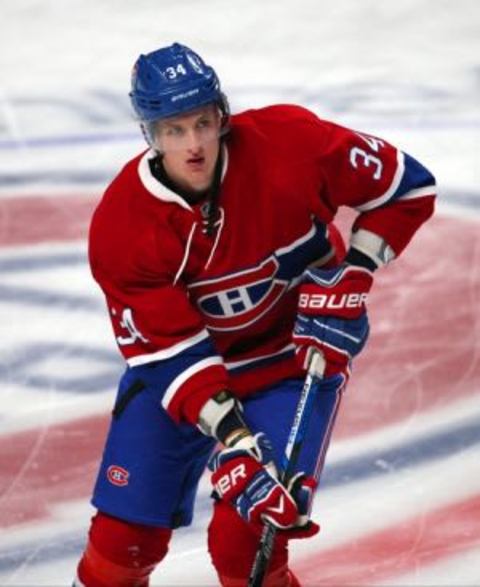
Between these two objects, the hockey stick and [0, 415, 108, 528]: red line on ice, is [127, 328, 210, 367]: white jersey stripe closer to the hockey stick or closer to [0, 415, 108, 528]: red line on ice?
the hockey stick

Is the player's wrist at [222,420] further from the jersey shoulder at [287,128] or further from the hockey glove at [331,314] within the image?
the jersey shoulder at [287,128]

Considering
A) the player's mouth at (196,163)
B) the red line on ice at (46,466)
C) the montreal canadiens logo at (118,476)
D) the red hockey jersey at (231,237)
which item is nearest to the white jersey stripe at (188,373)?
the red hockey jersey at (231,237)

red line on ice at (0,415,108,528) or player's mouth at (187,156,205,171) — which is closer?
player's mouth at (187,156,205,171)

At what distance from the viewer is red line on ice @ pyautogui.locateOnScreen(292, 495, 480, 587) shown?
373cm

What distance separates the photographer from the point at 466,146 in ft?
18.1

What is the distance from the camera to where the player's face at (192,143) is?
121 inches

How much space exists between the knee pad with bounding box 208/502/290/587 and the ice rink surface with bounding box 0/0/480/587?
44 cm

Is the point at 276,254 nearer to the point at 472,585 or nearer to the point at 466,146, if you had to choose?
the point at 472,585

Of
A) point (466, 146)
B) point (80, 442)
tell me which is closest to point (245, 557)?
point (80, 442)

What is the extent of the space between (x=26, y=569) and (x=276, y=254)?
1.05 m

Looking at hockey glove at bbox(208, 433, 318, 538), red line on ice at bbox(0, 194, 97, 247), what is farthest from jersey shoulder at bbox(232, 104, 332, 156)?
red line on ice at bbox(0, 194, 97, 247)

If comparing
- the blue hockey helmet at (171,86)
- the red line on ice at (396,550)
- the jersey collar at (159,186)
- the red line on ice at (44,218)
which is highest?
the blue hockey helmet at (171,86)

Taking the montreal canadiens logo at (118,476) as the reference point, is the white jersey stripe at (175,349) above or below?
above

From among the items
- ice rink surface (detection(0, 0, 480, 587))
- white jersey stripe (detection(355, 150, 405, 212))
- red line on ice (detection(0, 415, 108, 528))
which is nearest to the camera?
white jersey stripe (detection(355, 150, 405, 212))
